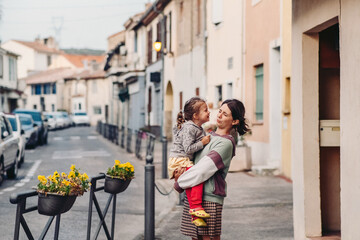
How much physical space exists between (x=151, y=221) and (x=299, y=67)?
2435mm

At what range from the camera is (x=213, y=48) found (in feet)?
75.1

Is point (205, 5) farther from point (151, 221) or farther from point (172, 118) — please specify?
point (151, 221)

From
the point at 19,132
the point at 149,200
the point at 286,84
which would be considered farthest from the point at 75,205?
the point at 19,132

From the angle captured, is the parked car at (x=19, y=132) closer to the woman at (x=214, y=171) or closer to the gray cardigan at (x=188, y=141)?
the gray cardigan at (x=188, y=141)

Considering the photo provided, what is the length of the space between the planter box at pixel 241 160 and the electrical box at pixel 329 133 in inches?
383

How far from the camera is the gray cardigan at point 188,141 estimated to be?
4914mm

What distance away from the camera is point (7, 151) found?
48.5 feet

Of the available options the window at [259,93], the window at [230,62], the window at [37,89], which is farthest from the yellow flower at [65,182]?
the window at [37,89]

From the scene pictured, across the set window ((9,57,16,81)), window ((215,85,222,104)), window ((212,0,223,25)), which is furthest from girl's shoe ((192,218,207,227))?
window ((9,57,16,81))

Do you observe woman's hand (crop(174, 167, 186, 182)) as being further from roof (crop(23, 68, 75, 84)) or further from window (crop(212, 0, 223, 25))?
roof (crop(23, 68, 75, 84))

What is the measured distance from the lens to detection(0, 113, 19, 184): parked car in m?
14.2

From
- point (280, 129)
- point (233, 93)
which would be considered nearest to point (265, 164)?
point (280, 129)

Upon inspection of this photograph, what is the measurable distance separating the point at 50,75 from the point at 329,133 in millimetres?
85165

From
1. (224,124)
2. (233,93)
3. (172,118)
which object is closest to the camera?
(224,124)
